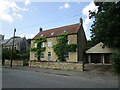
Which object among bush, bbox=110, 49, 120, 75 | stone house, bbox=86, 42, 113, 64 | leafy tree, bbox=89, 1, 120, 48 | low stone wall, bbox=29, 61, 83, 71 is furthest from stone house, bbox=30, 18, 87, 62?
bush, bbox=110, 49, 120, 75

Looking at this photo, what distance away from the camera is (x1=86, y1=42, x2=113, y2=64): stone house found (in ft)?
77.7

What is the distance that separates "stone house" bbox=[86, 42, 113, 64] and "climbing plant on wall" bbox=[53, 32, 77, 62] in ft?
12.6

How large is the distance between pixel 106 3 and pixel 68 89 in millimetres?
12242

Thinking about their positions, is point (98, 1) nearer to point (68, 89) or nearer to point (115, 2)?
point (115, 2)

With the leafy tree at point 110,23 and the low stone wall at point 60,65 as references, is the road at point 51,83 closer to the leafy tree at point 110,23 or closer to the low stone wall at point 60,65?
the leafy tree at point 110,23

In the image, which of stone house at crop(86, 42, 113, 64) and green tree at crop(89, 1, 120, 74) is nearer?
green tree at crop(89, 1, 120, 74)

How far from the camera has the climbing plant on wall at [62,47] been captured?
2569 cm

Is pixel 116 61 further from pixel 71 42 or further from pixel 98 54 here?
pixel 71 42

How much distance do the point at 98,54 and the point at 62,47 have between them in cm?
854

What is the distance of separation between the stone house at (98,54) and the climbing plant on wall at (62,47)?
385 centimetres

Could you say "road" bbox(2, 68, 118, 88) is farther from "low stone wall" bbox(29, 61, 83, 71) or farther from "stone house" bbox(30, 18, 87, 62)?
"stone house" bbox(30, 18, 87, 62)

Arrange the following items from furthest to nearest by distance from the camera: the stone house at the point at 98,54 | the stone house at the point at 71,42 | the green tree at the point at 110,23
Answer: the stone house at the point at 71,42
the stone house at the point at 98,54
the green tree at the point at 110,23

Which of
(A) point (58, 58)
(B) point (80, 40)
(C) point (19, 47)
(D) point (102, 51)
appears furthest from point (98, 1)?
(C) point (19, 47)

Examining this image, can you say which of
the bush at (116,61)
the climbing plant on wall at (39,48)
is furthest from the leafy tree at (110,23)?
the climbing plant on wall at (39,48)
